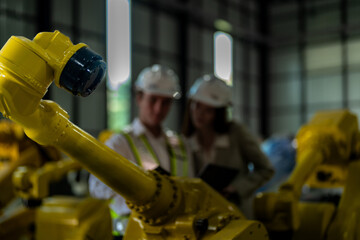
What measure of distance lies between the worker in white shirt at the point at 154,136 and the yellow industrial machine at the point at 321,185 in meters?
0.68

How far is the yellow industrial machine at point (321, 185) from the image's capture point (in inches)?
90.9

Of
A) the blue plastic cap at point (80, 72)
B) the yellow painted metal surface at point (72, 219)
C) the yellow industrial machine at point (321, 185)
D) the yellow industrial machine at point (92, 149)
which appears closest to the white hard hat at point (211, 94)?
the yellow industrial machine at point (321, 185)

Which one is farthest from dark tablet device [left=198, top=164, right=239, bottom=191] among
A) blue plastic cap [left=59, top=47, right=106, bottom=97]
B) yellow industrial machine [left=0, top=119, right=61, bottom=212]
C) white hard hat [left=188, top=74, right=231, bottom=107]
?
yellow industrial machine [left=0, top=119, right=61, bottom=212]

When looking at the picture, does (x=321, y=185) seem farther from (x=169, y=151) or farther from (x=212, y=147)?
(x=169, y=151)

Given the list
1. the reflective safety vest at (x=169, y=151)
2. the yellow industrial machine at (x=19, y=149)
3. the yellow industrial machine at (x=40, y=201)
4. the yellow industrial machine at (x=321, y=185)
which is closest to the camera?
the yellow industrial machine at (x=321, y=185)

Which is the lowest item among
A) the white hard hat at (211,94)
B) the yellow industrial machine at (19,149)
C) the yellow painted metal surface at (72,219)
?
the yellow painted metal surface at (72,219)

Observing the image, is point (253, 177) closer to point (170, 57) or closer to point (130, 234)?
point (130, 234)

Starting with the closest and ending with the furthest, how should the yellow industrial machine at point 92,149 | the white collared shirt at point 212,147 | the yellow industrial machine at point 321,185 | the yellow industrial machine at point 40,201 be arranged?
the yellow industrial machine at point 92,149 < the yellow industrial machine at point 321,185 < the yellow industrial machine at point 40,201 < the white collared shirt at point 212,147

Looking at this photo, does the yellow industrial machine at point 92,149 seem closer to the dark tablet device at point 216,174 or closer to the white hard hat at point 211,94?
the dark tablet device at point 216,174

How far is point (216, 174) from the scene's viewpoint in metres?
2.09

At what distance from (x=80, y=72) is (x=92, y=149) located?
276 millimetres

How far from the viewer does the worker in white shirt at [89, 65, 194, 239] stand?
2.60 m

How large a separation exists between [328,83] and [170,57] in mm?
7341

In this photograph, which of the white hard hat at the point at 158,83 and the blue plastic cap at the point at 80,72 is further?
the white hard hat at the point at 158,83
